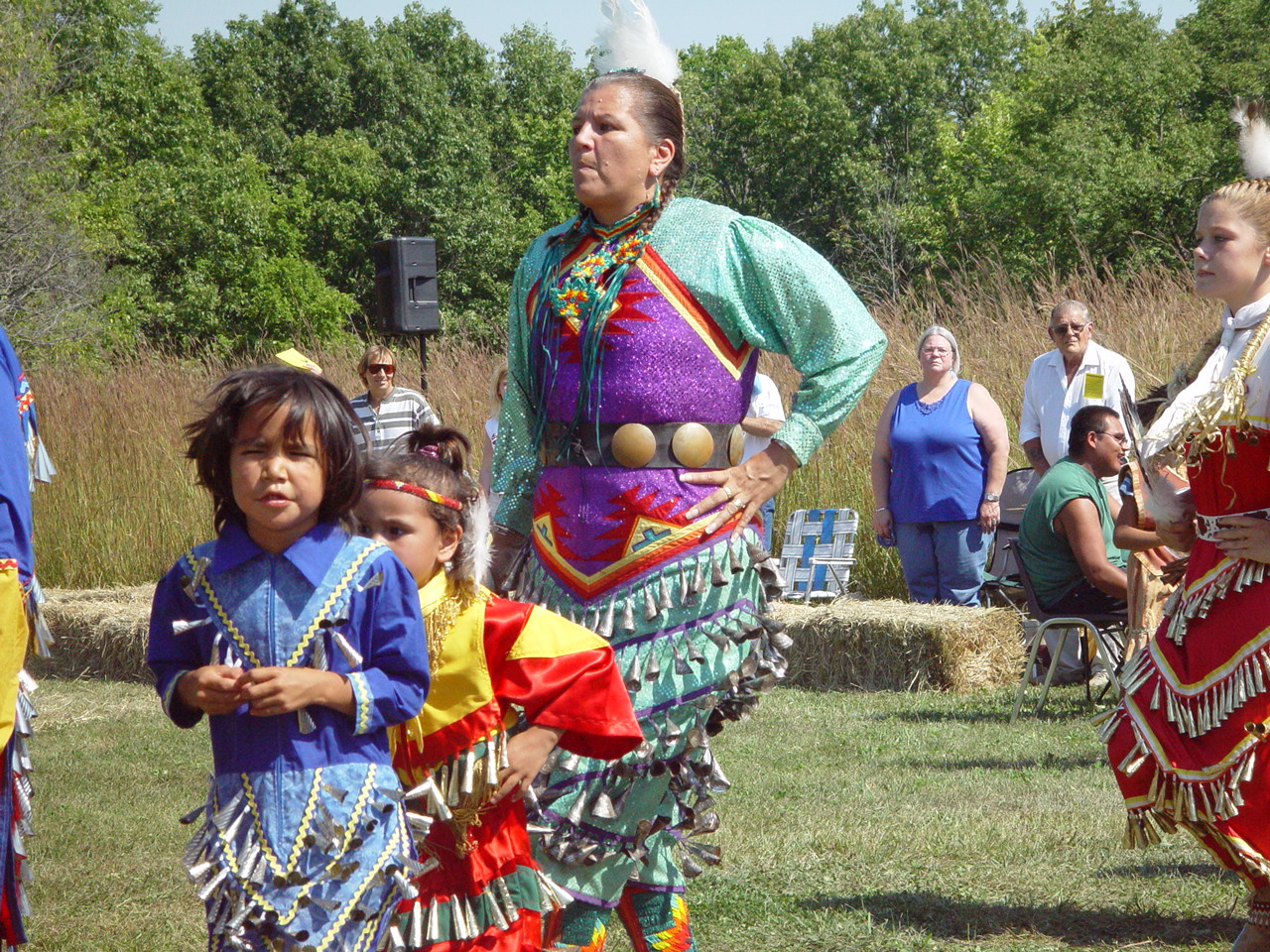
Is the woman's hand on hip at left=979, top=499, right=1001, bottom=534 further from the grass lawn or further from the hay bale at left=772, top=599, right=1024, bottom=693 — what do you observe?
the grass lawn

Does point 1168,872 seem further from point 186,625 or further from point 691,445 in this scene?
point 186,625

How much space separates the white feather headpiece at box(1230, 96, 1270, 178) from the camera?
323 cm

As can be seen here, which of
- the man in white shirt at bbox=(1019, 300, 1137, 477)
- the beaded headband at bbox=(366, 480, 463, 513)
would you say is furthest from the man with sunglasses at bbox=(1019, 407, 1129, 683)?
the beaded headband at bbox=(366, 480, 463, 513)

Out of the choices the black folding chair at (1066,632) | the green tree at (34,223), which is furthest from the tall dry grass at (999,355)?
the green tree at (34,223)

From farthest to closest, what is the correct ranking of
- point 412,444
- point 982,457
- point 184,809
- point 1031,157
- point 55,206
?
point 1031,157, point 55,206, point 982,457, point 184,809, point 412,444

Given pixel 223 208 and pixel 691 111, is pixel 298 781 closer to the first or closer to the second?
pixel 223 208

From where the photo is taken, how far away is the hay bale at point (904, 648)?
723cm

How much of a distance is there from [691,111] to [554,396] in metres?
43.3

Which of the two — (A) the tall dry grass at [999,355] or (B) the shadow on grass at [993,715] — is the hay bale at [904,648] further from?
(A) the tall dry grass at [999,355]

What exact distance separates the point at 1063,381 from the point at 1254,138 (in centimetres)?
423

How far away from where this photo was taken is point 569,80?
4669 cm

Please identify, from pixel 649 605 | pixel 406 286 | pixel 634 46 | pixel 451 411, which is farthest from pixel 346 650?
pixel 451 411

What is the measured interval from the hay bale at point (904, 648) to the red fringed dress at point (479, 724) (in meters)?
5.02

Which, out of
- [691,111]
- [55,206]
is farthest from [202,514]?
[691,111]
